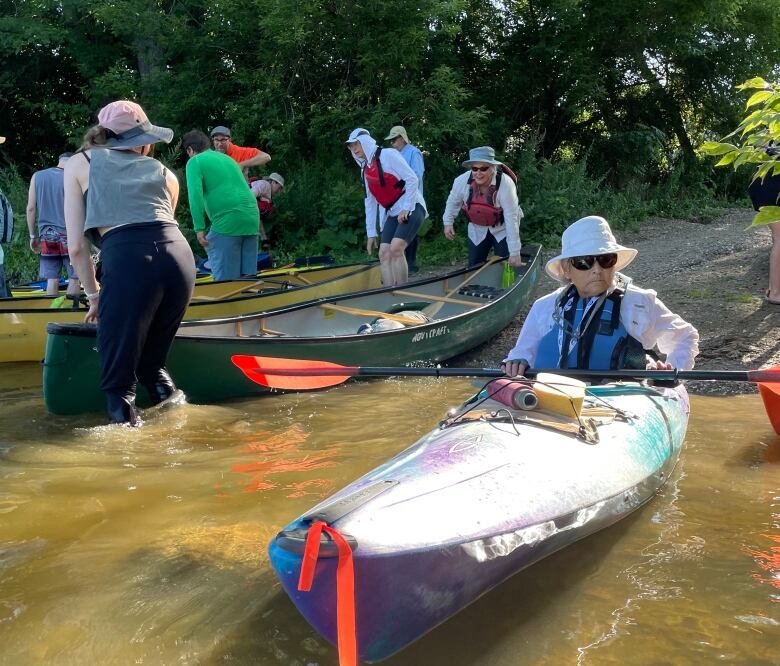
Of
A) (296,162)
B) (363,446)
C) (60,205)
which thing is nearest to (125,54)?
(296,162)

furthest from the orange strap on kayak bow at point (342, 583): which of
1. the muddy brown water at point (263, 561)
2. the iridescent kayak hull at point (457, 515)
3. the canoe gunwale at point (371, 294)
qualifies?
the canoe gunwale at point (371, 294)

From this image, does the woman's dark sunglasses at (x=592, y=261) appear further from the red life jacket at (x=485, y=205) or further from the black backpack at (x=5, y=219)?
the black backpack at (x=5, y=219)

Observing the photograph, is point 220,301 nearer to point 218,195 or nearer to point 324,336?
point 218,195

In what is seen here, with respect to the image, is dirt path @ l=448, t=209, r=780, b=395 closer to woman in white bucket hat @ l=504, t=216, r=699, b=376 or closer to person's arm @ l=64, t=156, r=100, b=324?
woman in white bucket hat @ l=504, t=216, r=699, b=376

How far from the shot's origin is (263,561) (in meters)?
3.09

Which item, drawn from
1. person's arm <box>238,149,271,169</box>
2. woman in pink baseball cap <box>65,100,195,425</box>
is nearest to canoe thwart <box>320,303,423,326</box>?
person's arm <box>238,149,271,169</box>

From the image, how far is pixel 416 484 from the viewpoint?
259 cm

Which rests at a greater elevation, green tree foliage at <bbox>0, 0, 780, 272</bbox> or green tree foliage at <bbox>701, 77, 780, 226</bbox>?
green tree foliage at <bbox>0, 0, 780, 272</bbox>

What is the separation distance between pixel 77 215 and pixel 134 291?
21.7 inches

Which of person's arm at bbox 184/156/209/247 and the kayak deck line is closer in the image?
the kayak deck line

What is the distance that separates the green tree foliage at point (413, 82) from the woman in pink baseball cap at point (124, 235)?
325 inches

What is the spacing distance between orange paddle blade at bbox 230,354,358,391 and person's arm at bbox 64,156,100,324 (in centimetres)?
96

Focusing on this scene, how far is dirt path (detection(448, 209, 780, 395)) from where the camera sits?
6.34 meters

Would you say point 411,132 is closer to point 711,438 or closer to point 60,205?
point 60,205
